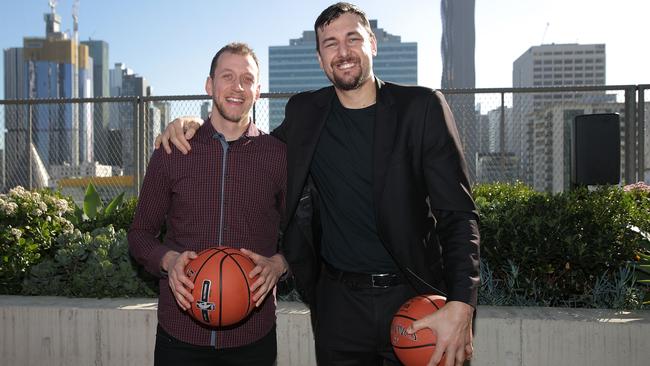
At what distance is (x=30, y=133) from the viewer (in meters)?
10.0

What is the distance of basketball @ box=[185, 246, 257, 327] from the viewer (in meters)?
2.70

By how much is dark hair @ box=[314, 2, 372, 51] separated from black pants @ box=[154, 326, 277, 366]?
160cm

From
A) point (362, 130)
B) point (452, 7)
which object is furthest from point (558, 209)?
point (452, 7)

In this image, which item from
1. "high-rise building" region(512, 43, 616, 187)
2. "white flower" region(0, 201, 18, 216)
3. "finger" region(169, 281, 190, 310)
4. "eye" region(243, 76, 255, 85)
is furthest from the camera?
"high-rise building" region(512, 43, 616, 187)

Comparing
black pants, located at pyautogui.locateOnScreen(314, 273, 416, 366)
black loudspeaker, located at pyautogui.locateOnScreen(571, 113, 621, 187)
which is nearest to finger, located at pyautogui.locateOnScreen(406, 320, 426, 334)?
black pants, located at pyautogui.locateOnScreen(314, 273, 416, 366)

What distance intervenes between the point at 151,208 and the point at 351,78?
119cm

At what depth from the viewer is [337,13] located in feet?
Result: 9.73

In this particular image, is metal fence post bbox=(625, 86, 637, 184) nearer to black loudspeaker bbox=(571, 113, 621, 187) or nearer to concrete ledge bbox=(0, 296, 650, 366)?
black loudspeaker bbox=(571, 113, 621, 187)

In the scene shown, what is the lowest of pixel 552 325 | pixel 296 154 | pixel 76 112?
pixel 552 325

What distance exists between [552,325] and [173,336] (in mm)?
2705

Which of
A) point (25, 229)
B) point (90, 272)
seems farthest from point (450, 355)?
point (25, 229)

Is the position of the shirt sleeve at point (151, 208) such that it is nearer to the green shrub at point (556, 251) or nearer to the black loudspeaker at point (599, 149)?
the green shrub at point (556, 251)

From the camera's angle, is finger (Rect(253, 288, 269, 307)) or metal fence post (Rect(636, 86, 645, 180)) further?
metal fence post (Rect(636, 86, 645, 180))

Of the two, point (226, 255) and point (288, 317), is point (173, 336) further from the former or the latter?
point (288, 317)
